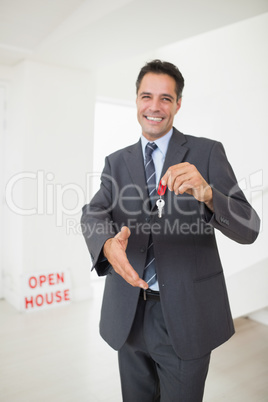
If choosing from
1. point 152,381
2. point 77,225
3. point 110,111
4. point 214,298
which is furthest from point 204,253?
point 110,111

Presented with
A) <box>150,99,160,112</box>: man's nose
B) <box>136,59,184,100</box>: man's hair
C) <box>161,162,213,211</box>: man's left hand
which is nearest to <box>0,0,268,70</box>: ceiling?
<box>136,59,184,100</box>: man's hair

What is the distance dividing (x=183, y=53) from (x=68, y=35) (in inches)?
91.1

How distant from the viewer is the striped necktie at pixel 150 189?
4.06 feet

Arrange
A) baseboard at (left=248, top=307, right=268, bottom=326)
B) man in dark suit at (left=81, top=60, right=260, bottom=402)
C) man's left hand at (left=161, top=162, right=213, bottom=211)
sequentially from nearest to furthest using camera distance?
man's left hand at (left=161, top=162, right=213, bottom=211), man in dark suit at (left=81, top=60, right=260, bottom=402), baseboard at (left=248, top=307, right=268, bottom=326)

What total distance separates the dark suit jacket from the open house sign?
266 cm

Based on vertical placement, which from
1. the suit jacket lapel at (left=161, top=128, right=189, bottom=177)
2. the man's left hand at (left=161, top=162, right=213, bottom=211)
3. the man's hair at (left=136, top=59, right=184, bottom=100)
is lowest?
the man's left hand at (left=161, top=162, right=213, bottom=211)

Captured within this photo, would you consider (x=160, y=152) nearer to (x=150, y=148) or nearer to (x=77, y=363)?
(x=150, y=148)

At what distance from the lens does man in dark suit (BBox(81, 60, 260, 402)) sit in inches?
45.1

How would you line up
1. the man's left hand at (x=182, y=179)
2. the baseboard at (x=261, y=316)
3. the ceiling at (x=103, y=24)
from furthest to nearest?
the baseboard at (x=261, y=316)
the ceiling at (x=103, y=24)
the man's left hand at (x=182, y=179)

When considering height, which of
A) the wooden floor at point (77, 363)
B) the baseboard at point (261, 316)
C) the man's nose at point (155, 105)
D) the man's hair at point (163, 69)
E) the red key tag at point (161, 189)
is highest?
the man's hair at point (163, 69)

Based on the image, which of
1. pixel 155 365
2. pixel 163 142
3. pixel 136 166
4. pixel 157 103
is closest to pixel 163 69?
pixel 157 103

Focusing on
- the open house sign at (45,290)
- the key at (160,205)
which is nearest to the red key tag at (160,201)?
the key at (160,205)

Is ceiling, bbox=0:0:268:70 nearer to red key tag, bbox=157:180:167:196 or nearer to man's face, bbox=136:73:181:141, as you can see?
man's face, bbox=136:73:181:141

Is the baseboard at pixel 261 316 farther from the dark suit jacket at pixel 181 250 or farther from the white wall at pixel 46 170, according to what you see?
the dark suit jacket at pixel 181 250
